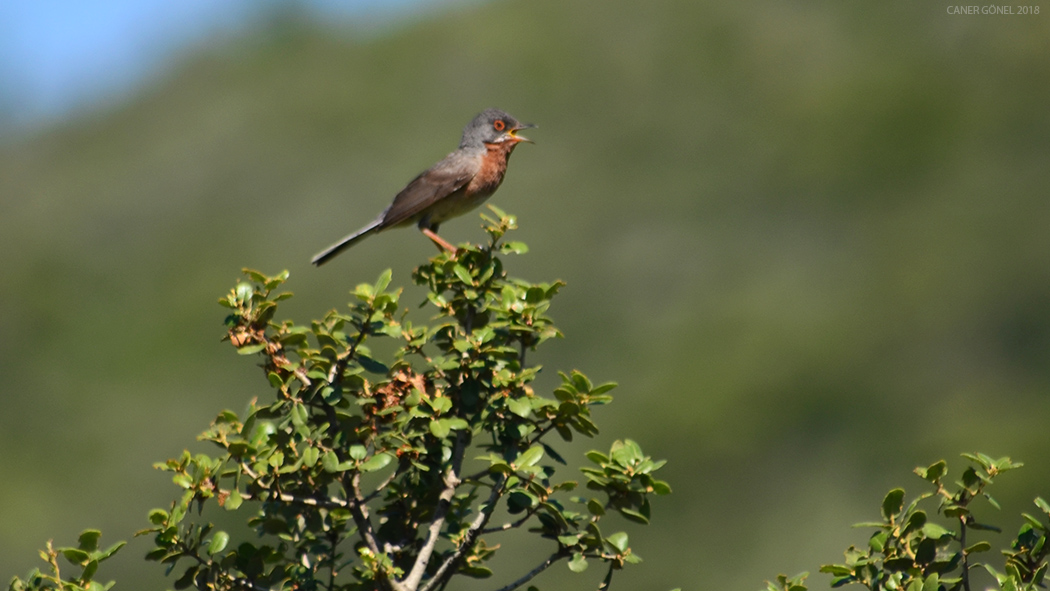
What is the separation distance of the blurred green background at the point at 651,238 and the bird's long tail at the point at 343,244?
11.4 m

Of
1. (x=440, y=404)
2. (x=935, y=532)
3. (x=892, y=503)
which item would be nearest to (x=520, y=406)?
(x=440, y=404)

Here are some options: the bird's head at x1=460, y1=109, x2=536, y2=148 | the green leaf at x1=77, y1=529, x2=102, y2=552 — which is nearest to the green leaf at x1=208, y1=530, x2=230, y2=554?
the green leaf at x1=77, y1=529, x2=102, y2=552

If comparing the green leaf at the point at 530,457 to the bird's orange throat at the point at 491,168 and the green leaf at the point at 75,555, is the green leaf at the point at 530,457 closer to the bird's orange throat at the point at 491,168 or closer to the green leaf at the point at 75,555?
the green leaf at the point at 75,555

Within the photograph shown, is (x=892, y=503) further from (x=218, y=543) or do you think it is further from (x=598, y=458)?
(x=218, y=543)

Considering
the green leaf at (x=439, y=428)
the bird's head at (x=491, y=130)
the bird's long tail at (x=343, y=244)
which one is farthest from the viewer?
the bird's head at (x=491, y=130)

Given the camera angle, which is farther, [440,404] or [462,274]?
[462,274]

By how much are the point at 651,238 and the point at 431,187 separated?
22.2 meters

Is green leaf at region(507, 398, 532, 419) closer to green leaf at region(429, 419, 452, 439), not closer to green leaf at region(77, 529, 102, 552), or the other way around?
green leaf at region(429, 419, 452, 439)

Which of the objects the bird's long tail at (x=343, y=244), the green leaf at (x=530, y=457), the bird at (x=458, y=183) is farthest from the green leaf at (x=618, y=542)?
the bird at (x=458, y=183)

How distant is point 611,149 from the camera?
35312mm

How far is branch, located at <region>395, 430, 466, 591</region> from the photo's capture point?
14.1 feet

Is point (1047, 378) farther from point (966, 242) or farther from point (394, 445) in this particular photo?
point (394, 445)

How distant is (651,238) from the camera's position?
30.1 metres

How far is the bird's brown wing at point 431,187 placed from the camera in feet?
26.7
